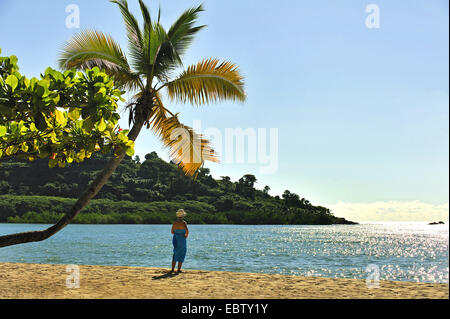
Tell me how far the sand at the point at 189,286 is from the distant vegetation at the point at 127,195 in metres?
90.2

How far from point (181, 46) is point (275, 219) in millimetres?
124398

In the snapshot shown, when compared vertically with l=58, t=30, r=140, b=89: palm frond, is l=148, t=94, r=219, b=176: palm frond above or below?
below

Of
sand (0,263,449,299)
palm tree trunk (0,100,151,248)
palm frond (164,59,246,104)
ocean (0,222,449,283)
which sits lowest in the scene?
ocean (0,222,449,283)

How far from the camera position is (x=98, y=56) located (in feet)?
35.4

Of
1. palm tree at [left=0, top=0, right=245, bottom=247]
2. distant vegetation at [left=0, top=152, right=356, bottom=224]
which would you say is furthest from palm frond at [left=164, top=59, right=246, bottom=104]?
distant vegetation at [left=0, top=152, right=356, bottom=224]

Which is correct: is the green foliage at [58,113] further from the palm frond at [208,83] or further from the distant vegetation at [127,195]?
the distant vegetation at [127,195]

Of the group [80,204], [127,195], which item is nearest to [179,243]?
[80,204]

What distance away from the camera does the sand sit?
8281mm

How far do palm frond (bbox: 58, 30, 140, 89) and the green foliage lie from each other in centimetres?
416

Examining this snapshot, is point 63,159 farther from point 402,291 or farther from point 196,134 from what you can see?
point 402,291

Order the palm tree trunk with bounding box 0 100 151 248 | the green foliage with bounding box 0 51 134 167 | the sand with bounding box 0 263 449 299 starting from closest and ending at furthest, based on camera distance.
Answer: the green foliage with bounding box 0 51 134 167 → the palm tree trunk with bounding box 0 100 151 248 → the sand with bounding box 0 263 449 299

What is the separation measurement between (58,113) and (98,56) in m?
5.54

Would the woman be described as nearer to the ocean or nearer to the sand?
the sand
